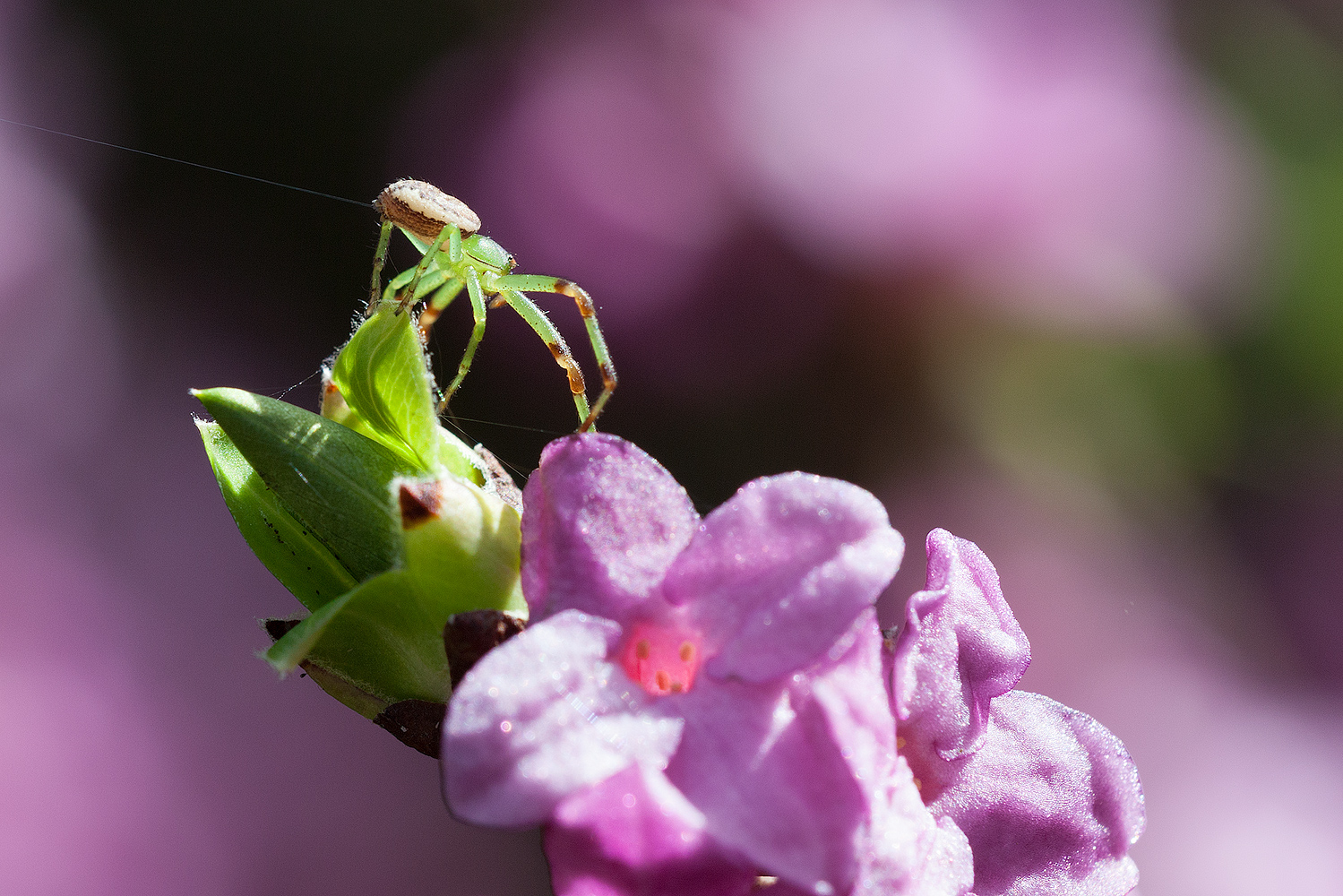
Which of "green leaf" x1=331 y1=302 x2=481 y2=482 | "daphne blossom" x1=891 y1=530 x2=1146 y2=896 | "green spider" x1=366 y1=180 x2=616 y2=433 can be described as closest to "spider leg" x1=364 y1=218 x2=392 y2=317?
"green spider" x1=366 y1=180 x2=616 y2=433

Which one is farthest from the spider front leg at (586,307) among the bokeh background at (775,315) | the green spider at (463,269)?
the bokeh background at (775,315)

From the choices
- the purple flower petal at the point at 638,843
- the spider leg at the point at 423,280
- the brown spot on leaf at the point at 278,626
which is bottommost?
the brown spot on leaf at the point at 278,626

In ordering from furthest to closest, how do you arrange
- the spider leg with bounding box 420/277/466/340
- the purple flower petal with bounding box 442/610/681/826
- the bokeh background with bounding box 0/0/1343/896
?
1. the bokeh background with bounding box 0/0/1343/896
2. the spider leg with bounding box 420/277/466/340
3. the purple flower petal with bounding box 442/610/681/826

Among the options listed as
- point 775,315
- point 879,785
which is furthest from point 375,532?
point 775,315

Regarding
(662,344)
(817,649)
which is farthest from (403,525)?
(662,344)

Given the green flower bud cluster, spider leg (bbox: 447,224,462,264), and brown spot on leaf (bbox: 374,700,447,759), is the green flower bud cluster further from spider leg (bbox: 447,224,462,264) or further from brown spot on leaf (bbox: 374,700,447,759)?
spider leg (bbox: 447,224,462,264)

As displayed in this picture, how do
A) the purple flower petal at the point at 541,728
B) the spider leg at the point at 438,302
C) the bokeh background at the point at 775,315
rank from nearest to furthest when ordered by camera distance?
the purple flower petal at the point at 541,728, the spider leg at the point at 438,302, the bokeh background at the point at 775,315

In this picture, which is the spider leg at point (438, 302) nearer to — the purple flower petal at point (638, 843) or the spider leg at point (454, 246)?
the spider leg at point (454, 246)
